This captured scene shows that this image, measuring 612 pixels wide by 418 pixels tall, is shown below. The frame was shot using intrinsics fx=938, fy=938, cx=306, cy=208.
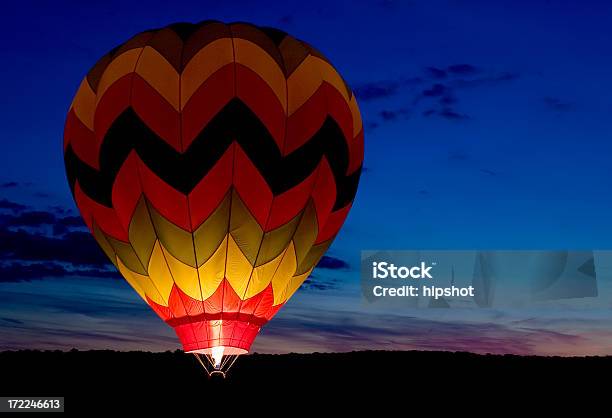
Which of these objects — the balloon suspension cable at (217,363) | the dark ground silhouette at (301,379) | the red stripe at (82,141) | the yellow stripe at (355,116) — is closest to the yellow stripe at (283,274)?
the balloon suspension cable at (217,363)

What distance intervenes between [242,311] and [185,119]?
353 cm

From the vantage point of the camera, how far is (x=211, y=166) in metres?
16.0

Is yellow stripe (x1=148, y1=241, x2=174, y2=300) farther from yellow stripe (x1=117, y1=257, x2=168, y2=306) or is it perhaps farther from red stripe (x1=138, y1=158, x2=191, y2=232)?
red stripe (x1=138, y1=158, x2=191, y2=232)

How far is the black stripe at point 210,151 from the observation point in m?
16.0

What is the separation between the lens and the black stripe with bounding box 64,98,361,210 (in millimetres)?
16031

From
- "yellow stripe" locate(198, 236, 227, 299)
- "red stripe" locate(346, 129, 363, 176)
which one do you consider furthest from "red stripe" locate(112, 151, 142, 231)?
"red stripe" locate(346, 129, 363, 176)

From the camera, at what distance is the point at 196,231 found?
1614 cm

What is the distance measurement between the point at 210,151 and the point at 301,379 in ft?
110

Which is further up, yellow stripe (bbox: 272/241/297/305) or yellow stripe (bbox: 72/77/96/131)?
yellow stripe (bbox: 72/77/96/131)

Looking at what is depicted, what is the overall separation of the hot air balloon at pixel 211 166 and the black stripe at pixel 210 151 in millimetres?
18

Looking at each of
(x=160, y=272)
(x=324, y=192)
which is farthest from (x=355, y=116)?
(x=160, y=272)

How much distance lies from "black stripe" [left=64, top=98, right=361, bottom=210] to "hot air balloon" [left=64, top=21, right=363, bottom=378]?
18 mm

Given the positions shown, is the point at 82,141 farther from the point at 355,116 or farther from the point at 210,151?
the point at 355,116

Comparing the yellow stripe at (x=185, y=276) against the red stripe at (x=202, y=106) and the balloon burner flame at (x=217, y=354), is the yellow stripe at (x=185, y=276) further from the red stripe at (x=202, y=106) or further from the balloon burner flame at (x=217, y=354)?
the red stripe at (x=202, y=106)
